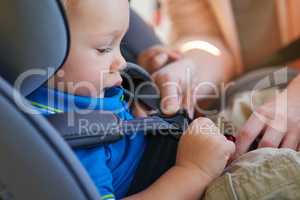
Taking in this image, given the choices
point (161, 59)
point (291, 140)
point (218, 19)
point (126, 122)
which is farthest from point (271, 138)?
point (218, 19)

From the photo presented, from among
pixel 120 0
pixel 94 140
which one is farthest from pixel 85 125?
pixel 120 0

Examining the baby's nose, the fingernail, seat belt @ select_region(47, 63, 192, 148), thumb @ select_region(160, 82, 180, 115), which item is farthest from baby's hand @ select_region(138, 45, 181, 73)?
the baby's nose

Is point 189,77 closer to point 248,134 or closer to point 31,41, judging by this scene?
point 248,134

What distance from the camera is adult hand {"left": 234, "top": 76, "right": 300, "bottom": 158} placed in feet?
2.43

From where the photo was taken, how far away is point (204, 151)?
648 mm

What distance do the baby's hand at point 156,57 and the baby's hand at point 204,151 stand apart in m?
0.37

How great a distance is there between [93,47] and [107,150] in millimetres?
143

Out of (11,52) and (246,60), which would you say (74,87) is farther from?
(246,60)

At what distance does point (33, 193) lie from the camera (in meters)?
0.46

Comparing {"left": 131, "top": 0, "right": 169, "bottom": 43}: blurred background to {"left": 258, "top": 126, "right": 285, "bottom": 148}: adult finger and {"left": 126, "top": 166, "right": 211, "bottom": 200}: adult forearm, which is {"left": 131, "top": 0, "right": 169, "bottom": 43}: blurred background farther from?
{"left": 126, "top": 166, "right": 211, "bottom": 200}: adult forearm

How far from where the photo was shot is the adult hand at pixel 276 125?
741mm

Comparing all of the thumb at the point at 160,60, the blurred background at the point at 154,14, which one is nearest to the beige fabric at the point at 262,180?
the thumb at the point at 160,60

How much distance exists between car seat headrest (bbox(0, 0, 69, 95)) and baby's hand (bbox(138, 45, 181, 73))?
532 millimetres

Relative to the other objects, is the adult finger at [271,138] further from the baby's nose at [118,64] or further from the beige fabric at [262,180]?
the baby's nose at [118,64]
